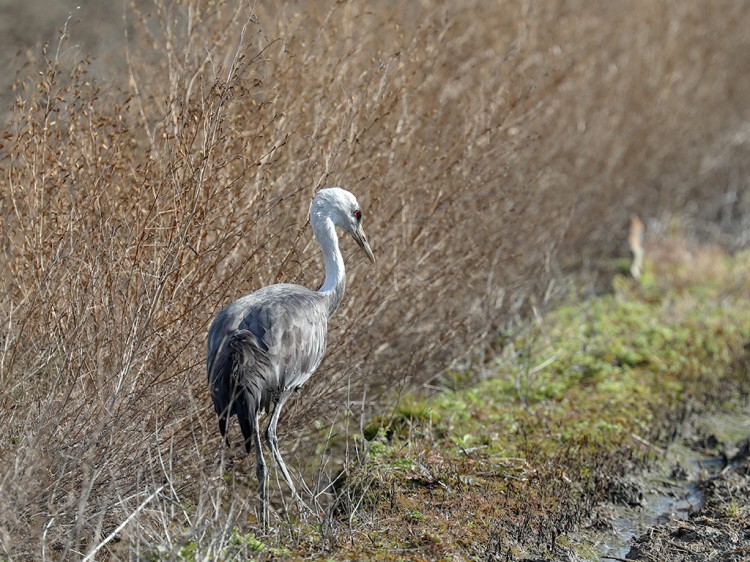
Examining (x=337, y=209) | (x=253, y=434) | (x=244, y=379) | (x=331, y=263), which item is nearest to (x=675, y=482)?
(x=331, y=263)

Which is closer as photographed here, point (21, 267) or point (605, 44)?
point (21, 267)

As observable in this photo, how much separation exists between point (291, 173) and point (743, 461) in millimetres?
3085

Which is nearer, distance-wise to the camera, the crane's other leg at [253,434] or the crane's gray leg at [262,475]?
the crane's other leg at [253,434]

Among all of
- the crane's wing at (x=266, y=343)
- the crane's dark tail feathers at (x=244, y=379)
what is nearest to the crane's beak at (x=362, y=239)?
the crane's wing at (x=266, y=343)

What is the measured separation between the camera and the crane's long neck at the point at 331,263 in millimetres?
5066

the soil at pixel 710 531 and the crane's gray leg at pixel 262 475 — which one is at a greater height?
the crane's gray leg at pixel 262 475

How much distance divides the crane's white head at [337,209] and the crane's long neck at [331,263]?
3 centimetres

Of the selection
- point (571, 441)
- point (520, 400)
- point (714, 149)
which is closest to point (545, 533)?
point (571, 441)

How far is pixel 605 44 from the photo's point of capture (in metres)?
10.1

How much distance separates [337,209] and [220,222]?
0.67 m

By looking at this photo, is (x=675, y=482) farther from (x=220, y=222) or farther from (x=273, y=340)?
(x=220, y=222)

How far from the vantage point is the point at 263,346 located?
466 cm

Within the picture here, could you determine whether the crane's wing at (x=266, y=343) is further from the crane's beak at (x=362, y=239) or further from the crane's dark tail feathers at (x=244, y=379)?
the crane's beak at (x=362, y=239)

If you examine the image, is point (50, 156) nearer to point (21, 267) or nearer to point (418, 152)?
point (21, 267)
